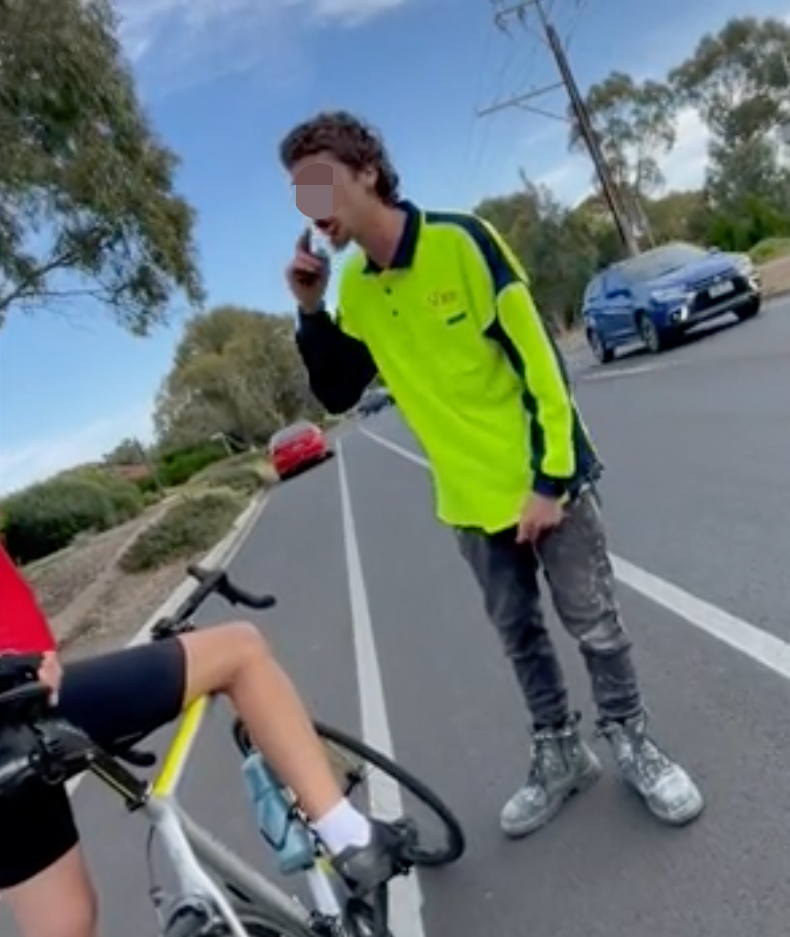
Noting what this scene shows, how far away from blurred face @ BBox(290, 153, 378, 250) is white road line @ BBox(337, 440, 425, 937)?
1809 millimetres

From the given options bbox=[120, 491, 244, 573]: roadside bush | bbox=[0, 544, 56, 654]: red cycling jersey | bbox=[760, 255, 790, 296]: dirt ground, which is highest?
bbox=[0, 544, 56, 654]: red cycling jersey

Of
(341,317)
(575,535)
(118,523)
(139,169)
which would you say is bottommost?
(118,523)

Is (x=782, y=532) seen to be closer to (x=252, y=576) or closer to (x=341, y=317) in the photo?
(x=341, y=317)

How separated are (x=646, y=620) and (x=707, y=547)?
1.14m

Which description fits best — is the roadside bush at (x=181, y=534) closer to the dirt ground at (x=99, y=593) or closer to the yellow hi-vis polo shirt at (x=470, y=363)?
the dirt ground at (x=99, y=593)

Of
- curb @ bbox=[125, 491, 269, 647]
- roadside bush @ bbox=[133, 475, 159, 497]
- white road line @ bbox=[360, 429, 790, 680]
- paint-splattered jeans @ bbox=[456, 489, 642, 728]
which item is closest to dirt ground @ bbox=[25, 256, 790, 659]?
curb @ bbox=[125, 491, 269, 647]

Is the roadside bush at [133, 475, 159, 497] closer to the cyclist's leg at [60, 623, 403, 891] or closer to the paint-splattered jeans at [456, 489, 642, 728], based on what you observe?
the paint-splattered jeans at [456, 489, 642, 728]

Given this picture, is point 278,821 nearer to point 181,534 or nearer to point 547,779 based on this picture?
point 547,779

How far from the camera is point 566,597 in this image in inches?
155

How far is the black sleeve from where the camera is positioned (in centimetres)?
391

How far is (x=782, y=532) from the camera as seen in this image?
687cm

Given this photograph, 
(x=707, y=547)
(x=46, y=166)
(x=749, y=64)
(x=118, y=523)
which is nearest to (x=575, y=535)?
(x=707, y=547)

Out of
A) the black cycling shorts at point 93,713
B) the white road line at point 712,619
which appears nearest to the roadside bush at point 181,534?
the white road line at point 712,619

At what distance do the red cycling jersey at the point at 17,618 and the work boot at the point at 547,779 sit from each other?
6.27 feet
